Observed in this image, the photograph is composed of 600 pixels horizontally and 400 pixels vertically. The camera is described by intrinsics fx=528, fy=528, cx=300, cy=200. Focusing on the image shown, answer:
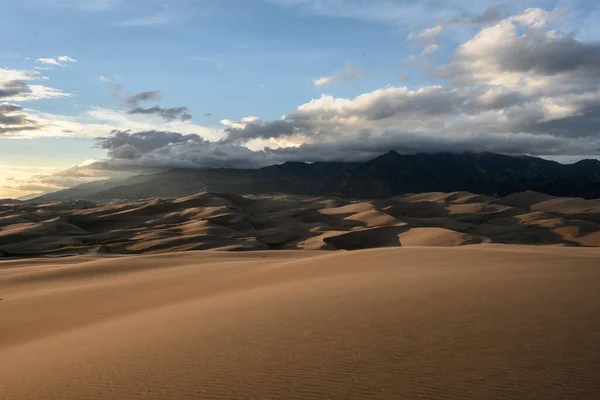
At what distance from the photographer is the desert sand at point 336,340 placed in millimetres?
A: 4539

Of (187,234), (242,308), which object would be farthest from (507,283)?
(187,234)

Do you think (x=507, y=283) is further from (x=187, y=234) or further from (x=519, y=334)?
(x=187, y=234)

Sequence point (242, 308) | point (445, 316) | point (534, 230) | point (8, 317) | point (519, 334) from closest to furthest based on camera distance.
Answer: point (519, 334)
point (445, 316)
point (242, 308)
point (8, 317)
point (534, 230)

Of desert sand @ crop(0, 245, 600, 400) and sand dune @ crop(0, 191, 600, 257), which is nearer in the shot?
desert sand @ crop(0, 245, 600, 400)

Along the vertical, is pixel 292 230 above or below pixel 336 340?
below

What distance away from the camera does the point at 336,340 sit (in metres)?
5.98

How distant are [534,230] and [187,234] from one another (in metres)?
30.9

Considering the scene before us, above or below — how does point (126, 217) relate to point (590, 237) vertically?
above

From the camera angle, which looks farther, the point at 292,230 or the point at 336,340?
the point at 292,230

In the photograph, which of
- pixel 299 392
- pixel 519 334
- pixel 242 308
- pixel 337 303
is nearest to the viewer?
pixel 299 392

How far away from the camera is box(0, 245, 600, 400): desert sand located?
4.54m

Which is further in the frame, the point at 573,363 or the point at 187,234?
the point at 187,234

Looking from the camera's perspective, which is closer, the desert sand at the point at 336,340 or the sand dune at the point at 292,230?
the desert sand at the point at 336,340

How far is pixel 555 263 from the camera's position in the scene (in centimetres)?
1226
